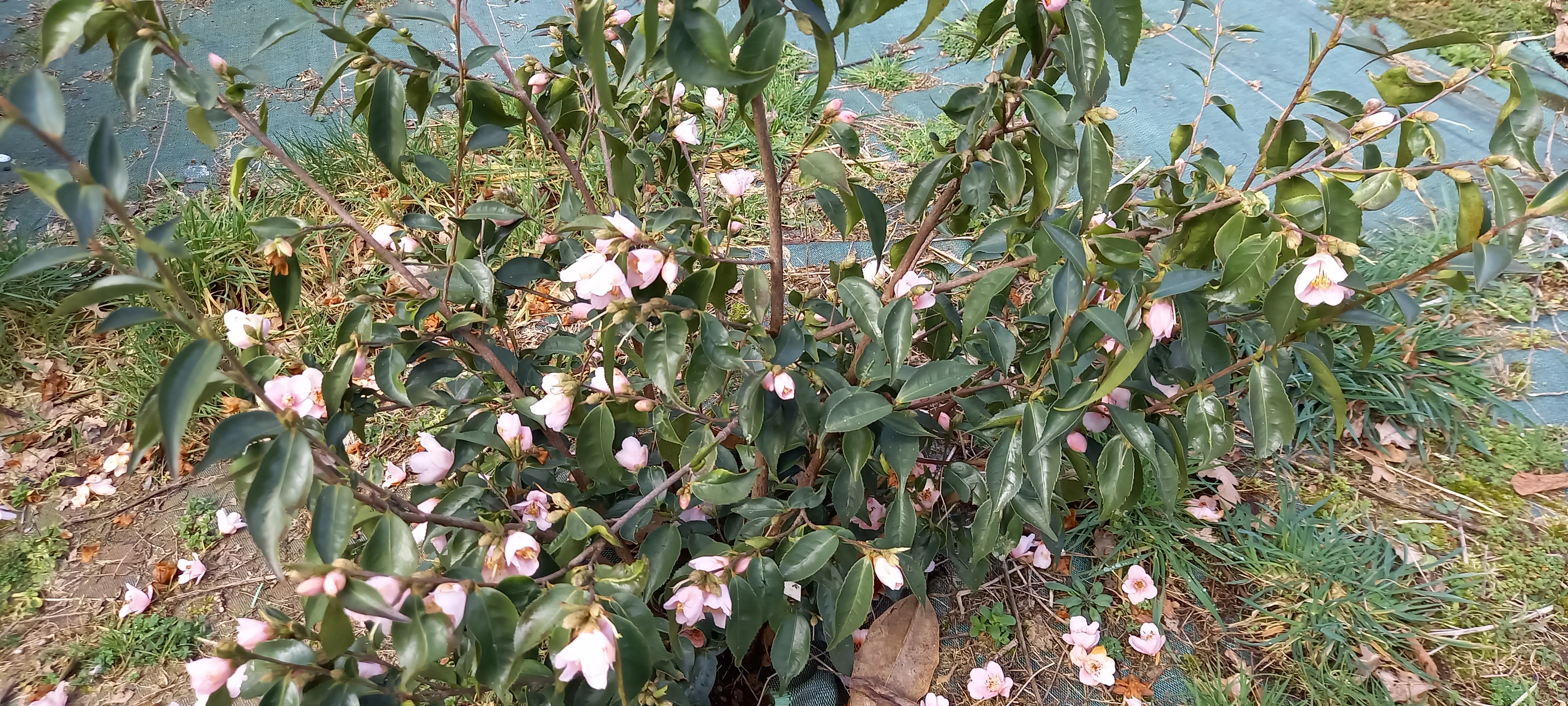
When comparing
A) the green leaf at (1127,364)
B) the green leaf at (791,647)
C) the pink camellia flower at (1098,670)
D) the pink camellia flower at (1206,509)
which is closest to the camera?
the green leaf at (1127,364)

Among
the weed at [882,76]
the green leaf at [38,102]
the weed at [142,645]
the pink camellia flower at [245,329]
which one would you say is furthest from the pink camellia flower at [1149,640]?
the weed at [882,76]

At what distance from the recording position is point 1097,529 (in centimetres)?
172

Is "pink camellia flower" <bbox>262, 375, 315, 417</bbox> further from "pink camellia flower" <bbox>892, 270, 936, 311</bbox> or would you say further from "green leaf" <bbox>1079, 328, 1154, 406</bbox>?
"green leaf" <bbox>1079, 328, 1154, 406</bbox>

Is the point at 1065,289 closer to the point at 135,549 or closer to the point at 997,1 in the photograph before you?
the point at 997,1

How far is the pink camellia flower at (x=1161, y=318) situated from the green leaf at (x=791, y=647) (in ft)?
1.98

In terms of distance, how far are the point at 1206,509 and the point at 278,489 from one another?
5.40ft

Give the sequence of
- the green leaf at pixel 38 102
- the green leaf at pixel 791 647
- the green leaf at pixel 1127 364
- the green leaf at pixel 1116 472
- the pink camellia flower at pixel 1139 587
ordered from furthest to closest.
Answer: the pink camellia flower at pixel 1139 587 → the green leaf at pixel 791 647 → the green leaf at pixel 1116 472 → the green leaf at pixel 1127 364 → the green leaf at pixel 38 102

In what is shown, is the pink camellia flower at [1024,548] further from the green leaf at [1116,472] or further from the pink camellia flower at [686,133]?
the pink camellia flower at [686,133]

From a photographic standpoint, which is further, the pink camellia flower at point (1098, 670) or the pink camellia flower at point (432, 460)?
the pink camellia flower at point (1098, 670)

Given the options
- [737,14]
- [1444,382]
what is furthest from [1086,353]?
[737,14]

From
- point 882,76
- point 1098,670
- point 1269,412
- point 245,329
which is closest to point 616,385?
point 245,329

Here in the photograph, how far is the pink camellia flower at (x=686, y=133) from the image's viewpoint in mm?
1200

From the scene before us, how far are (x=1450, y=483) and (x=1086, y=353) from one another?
1.35 meters

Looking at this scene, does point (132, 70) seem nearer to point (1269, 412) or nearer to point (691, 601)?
point (691, 601)
